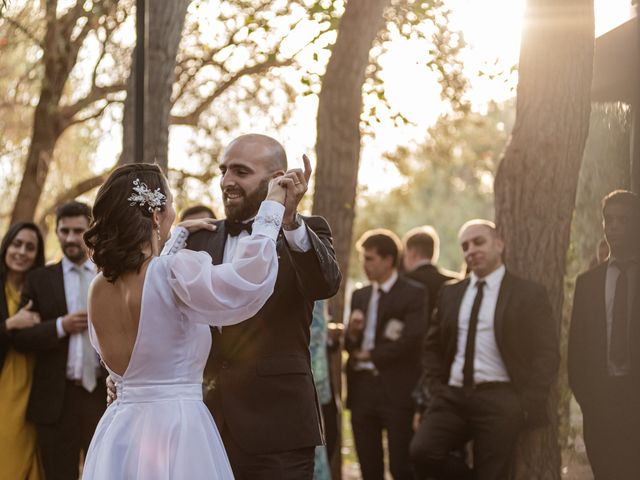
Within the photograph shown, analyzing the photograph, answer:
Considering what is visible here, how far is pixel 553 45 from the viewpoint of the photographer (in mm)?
8617

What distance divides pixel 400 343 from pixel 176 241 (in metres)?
4.94

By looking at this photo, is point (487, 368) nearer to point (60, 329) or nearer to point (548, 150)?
point (548, 150)

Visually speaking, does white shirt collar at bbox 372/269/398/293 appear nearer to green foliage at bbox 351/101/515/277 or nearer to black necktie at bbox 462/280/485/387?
black necktie at bbox 462/280/485/387

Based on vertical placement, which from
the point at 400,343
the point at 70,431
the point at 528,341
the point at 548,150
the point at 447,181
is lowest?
the point at 70,431

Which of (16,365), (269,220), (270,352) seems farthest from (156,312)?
(16,365)

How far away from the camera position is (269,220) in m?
5.27

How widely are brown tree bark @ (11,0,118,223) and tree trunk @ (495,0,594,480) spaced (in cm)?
931

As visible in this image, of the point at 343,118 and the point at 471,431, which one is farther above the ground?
the point at 343,118

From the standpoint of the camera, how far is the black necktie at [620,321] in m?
7.49

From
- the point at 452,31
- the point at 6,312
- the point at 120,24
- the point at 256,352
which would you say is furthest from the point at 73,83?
the point at 256,352

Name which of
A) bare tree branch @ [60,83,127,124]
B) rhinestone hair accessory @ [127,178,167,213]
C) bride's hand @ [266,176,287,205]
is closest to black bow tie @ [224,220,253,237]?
bride's hand @ [266,176,287,205]

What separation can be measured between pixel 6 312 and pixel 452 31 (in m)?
5.55

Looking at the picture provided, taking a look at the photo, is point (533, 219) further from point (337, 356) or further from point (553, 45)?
point (337, 356)

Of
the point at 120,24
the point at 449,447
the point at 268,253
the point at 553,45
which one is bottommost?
the point at 449,447
